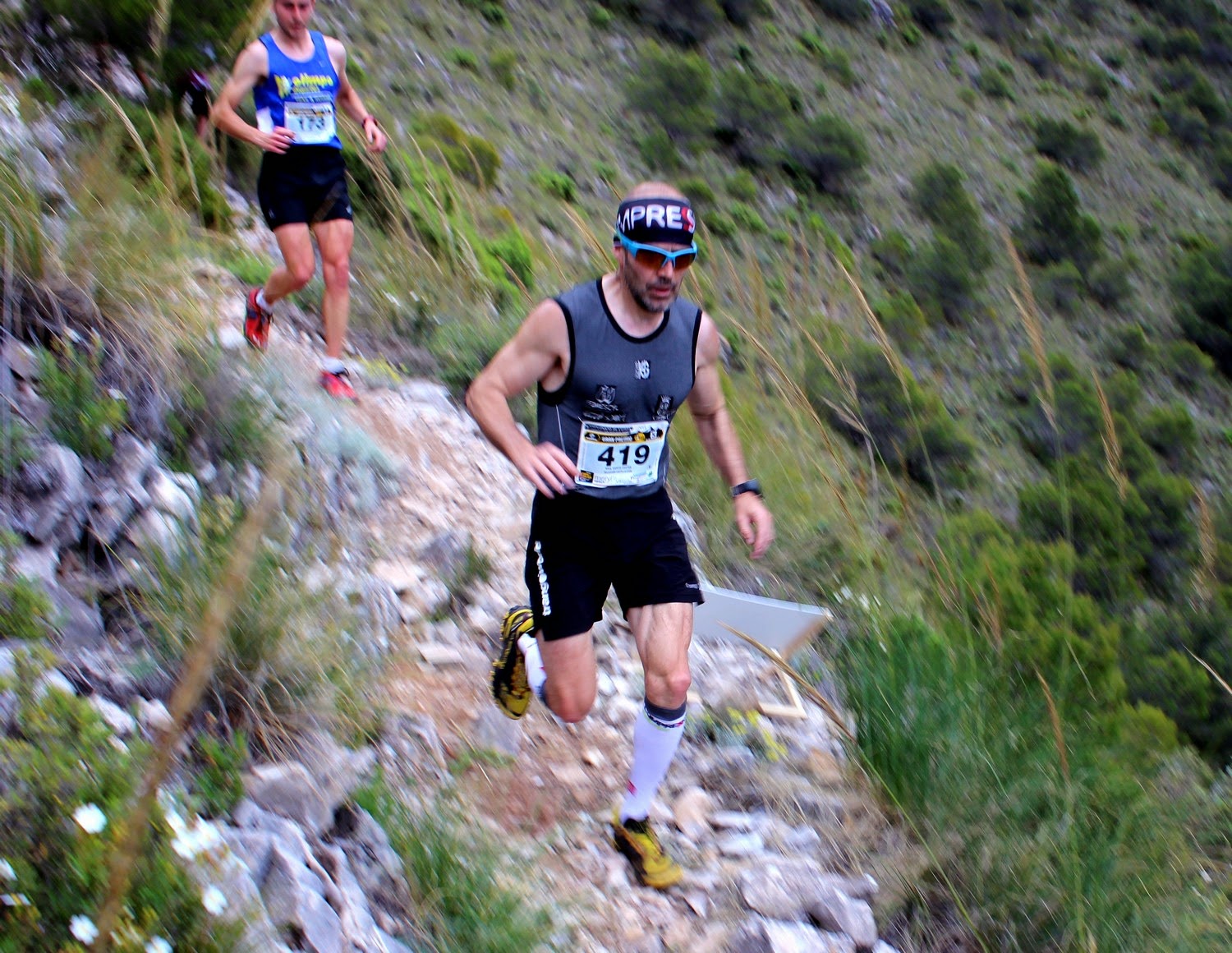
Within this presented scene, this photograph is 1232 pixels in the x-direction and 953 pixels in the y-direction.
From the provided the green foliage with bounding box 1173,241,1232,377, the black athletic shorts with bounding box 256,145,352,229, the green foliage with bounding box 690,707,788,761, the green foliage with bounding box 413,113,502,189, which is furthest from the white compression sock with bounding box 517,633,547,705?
the green foliage with bounding box 1173,241,1232,377

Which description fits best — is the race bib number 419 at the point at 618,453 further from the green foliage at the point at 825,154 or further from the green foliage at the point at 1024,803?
A: the green foliage at the point at 825,154

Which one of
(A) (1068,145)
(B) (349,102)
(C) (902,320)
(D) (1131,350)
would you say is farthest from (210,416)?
(A) (1068,145)

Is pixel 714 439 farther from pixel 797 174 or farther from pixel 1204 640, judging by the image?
pixel 797 174

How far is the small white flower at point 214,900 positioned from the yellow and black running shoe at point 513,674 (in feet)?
6.23

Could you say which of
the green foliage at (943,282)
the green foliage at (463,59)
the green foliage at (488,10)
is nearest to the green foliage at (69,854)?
the green foliage at (463,59)

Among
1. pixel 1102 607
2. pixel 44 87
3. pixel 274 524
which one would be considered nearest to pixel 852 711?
pixel 274 524

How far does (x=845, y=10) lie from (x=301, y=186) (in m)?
29.7

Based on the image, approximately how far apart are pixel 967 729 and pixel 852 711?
486 millimetres

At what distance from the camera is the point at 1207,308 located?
25141mm

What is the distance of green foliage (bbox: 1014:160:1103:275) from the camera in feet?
82.4

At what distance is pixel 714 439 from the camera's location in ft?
12.9

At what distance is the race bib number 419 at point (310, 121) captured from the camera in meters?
5.53

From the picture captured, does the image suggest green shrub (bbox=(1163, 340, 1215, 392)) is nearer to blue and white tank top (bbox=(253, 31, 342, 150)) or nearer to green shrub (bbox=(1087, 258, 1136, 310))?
green shrub (bbox=(1087, 258, 1136, 310))

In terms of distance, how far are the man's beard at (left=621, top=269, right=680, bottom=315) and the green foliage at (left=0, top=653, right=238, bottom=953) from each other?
77.5 inches
